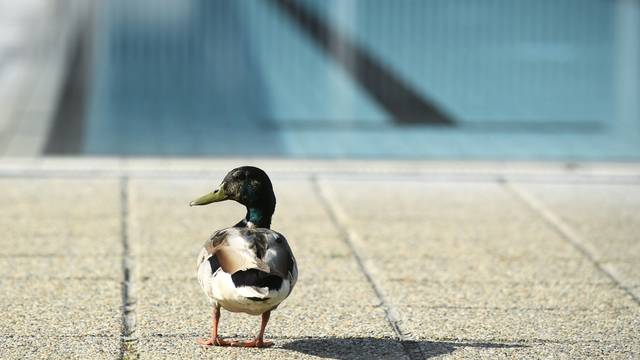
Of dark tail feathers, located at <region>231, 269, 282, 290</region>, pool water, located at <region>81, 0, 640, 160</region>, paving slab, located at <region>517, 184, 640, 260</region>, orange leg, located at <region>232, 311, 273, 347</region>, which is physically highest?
dark tail feathers, located at <region>231, 269, 282, 290</region>

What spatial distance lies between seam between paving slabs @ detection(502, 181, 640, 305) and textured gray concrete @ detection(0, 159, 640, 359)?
0.01 meters

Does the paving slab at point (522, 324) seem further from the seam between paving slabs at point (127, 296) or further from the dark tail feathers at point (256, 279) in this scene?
the seam between paving slabs at point (127, 296)

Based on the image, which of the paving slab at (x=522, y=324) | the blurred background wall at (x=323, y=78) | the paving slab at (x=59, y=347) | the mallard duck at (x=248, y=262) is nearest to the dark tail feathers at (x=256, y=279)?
the mallard duck at (x=248, y=262)

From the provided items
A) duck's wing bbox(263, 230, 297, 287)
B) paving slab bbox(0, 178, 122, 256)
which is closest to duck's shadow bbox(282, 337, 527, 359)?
duck's wing bbox(263, 230, 297, 287)

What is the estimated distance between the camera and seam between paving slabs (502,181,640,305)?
6.28 metres

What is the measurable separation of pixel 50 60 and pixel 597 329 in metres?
9.19

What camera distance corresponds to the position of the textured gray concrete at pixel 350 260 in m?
5.19

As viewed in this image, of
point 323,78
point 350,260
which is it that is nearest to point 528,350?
point 350,260

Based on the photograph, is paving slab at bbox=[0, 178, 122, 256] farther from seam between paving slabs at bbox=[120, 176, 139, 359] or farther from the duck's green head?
the duck's green head

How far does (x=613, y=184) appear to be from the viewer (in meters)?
8.59

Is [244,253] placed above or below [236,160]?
above

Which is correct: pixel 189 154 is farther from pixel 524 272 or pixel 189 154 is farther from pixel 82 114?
pixel 524 272

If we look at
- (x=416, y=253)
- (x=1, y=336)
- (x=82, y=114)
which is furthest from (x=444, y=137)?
(x=1, y=336)

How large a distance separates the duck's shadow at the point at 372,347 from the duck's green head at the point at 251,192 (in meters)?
0.48
